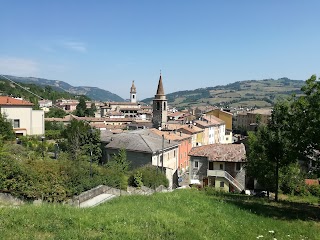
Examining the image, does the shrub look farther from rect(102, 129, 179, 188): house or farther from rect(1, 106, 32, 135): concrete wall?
rect(1, 106, 32, 135): concrete wall

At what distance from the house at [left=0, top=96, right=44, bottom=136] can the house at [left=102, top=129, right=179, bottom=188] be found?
15070 mm

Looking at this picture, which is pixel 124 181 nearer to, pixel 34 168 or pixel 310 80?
pixel 34 168

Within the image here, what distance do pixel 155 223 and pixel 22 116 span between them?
1645 inches

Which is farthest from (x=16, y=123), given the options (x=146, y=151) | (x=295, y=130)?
(x=295, y=130)

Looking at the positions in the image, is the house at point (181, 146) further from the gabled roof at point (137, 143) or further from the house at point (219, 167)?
the house at point (219, 167)

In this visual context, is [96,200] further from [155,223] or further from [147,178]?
[147,178]

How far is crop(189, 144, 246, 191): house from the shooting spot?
1367 inches

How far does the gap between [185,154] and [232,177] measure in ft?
46.6

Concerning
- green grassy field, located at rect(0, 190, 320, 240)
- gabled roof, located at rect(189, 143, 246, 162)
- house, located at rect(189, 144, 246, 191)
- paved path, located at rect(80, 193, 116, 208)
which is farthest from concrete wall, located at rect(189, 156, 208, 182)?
green grassy field, located at rect(0, 190, 320, 240)

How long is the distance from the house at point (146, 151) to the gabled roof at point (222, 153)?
318cm

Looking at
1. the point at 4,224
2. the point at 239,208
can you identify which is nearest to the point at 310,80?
the point at 239,208

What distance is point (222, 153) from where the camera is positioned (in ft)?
122

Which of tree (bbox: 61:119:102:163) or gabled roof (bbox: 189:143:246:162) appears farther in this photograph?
tree (bbox: 61:119:102:163)

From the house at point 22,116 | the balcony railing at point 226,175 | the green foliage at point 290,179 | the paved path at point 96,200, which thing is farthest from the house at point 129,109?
the paved path at point 96,200
